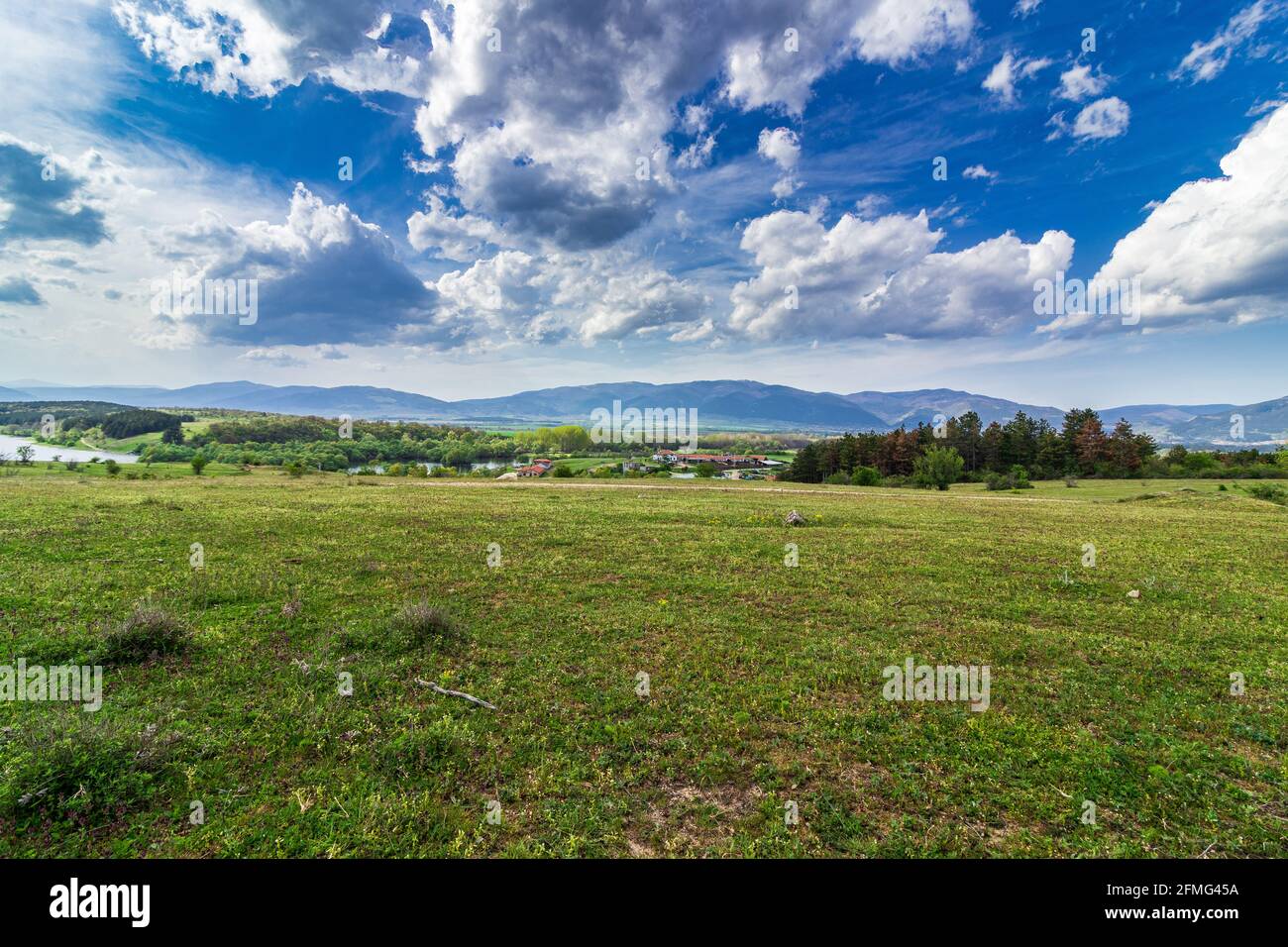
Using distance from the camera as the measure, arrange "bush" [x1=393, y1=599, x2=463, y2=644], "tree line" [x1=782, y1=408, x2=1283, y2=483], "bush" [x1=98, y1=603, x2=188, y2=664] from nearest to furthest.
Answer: "bush" [x1=98, y1=603, x2=188, y2=664] → "bush" [x1=393, y1=599, x2=463, y2=644] → "tree line" [x1=782, y1=408, x2=1283, y2=483]

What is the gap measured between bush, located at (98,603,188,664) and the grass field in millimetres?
131

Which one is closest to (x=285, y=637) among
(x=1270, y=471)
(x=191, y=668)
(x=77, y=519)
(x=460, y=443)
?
(x=191, y=668)

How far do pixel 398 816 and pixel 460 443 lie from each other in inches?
5117

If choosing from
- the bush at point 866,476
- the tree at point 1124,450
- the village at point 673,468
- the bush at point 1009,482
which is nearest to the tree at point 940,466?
the bush at point 1009,482

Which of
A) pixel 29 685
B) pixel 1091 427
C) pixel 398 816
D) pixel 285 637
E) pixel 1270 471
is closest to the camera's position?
pixel 398 816

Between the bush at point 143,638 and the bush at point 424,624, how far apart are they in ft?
11.9

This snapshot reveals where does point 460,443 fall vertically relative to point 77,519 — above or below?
above

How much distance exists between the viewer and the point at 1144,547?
1966 cm

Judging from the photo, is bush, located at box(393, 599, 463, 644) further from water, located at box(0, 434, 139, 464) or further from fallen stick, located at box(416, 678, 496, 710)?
water, located at box(0, 434, 139, 464)

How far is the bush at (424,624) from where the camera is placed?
33.1 ft

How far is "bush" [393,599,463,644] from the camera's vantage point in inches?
397

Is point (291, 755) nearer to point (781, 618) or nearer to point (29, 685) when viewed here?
point (29, 685)

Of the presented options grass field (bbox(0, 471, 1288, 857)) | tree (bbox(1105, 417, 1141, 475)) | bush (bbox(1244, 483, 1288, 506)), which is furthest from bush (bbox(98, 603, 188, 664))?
tree (bbox(1105, 417, 1141, 475))
